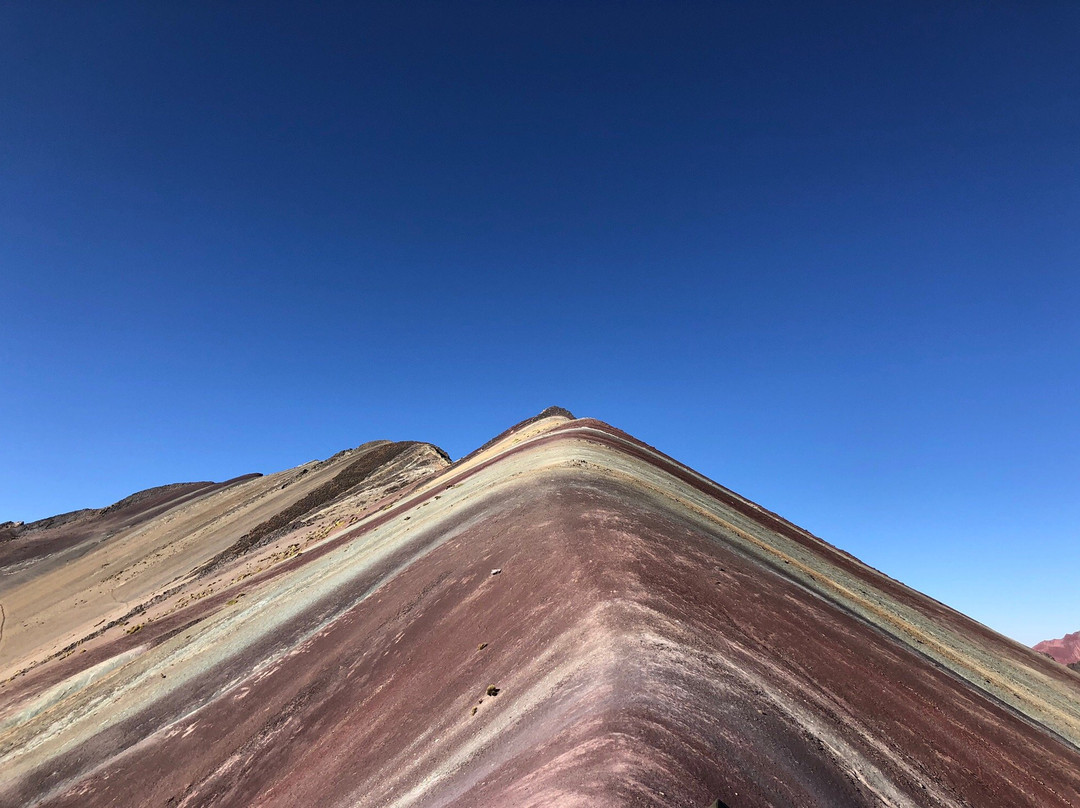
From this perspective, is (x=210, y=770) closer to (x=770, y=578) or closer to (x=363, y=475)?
(x=770, y=578)

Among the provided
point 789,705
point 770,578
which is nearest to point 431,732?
point 789,705

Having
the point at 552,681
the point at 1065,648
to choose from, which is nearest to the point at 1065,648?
the point at 1065,648

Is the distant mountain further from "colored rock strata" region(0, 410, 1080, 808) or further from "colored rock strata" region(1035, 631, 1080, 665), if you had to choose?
"colored rock strata" region(0, 410, 1080, 808)

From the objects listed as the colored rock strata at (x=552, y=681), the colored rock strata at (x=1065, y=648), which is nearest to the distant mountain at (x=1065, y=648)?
the colored rock strata at (x=1065, y=648)

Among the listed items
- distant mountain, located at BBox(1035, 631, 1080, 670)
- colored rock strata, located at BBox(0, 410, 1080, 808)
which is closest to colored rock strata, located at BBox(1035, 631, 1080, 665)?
distant mountain, located at BBox(1035, 631, 1080, 670)

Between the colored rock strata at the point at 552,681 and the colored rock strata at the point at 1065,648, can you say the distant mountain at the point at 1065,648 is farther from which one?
the colored rock strata at the point at 552,681

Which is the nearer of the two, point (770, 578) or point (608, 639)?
point (608, 639)

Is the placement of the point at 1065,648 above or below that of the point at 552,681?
below

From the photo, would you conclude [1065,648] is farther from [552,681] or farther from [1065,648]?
[552,681]
